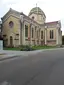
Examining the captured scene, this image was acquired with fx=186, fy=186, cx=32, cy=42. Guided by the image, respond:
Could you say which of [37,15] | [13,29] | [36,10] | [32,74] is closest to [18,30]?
[13,29]

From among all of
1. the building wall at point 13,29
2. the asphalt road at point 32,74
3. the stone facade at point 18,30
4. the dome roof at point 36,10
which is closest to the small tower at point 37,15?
the dome roof at point 36,10

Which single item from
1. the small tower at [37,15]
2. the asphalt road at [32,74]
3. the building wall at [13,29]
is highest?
the small tower at [37,15]

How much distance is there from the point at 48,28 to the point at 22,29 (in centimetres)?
1901

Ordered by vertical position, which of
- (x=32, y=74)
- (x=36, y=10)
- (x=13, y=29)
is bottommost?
(x=32, y=74)

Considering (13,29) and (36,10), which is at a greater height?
(36,10)

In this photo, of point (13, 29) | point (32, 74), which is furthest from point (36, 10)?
point (32, 74)

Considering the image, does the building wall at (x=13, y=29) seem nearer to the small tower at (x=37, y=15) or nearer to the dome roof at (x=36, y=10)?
the small tower at (x=37, y=15)

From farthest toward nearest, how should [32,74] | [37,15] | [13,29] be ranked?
[37,15], [13,29], [32,74]

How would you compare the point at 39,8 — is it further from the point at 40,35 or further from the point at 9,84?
the point at 9,84

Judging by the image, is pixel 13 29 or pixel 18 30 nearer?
pixel 18 30

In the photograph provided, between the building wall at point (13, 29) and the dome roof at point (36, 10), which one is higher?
the dome roof at point (36, 10)

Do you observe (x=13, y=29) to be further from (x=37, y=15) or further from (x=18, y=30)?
(x=37, y=15)

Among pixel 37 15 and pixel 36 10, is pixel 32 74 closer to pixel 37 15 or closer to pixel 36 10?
pixel 37 15

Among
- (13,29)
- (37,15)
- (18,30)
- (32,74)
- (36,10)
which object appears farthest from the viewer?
(36,10)
